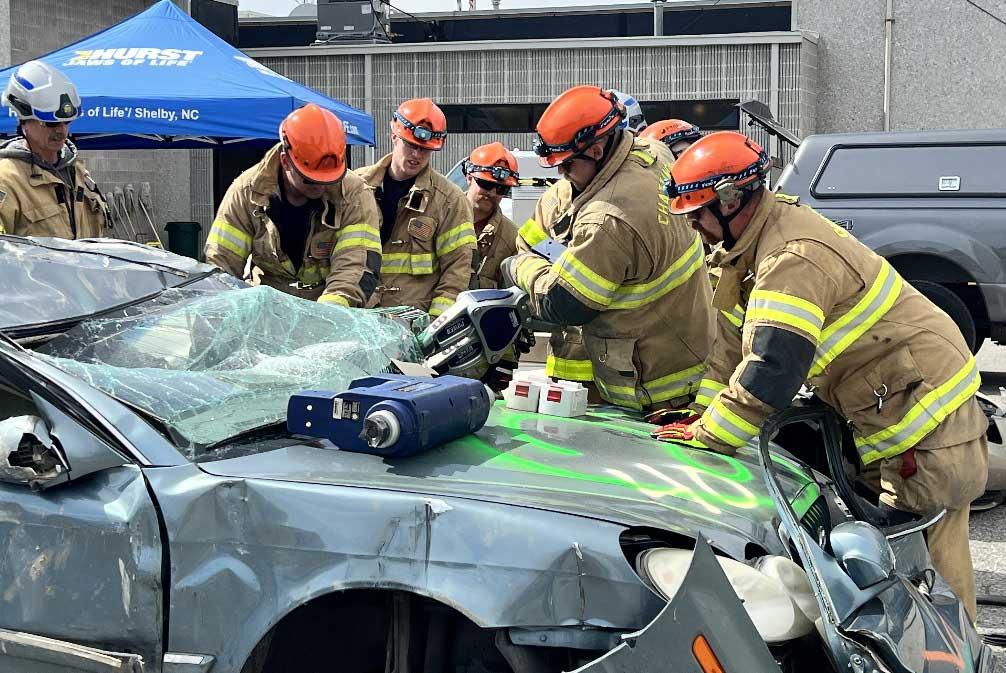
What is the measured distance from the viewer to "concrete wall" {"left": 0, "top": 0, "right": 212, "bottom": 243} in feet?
47.8

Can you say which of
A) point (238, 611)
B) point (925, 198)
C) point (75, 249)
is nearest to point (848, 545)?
point (238, 611)

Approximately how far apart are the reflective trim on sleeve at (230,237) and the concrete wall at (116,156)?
32.7ft

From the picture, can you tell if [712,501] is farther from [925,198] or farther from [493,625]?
[925,198]

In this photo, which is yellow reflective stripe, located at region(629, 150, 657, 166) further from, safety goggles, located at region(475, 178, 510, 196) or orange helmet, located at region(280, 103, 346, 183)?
safety goggles, located at region(475, 178, 510, 196)

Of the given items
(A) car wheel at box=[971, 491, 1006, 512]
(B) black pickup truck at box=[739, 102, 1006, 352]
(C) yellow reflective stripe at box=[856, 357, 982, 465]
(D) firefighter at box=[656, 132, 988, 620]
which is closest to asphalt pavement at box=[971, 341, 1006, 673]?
(A) car wheel at box=[971, 491, 1006, 512]

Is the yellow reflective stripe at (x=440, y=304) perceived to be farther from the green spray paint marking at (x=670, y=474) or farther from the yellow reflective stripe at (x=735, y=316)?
the green spray paint marking at (x=670, y=474)

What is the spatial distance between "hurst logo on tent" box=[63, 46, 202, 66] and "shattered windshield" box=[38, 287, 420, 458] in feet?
23.4

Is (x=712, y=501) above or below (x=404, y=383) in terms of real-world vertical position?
below

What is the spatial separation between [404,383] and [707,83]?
1357 centimetres

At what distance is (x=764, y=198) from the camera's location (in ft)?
11.8

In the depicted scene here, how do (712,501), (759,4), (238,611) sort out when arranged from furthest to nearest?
1. (759,4)
2. (712,501)
3. (238,611)

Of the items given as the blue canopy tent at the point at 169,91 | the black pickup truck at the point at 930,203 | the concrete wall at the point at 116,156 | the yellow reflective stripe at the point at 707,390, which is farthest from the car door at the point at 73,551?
the concrete wall at the point at 116,156

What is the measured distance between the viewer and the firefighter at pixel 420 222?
220 inches

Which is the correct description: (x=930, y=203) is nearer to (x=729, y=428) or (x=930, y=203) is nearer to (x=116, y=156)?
(x=729, y=428)
